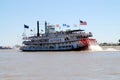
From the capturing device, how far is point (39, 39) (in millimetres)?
116812

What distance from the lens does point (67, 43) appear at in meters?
105

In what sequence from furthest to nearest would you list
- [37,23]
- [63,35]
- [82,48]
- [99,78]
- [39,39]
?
[37,23], [39,39], [63,35], [82,48], [99,78]

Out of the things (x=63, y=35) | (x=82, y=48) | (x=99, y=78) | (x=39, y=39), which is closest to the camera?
(x=99, y=78)

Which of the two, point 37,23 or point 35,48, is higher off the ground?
point 37,23

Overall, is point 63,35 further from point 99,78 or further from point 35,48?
point 99,78

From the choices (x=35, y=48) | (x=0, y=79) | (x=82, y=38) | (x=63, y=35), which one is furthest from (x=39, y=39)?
(x=0, y=79)

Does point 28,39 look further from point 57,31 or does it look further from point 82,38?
point 82,38

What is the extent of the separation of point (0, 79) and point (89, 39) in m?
76.1

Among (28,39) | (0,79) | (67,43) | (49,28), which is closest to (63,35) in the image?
Answer: (67,43)

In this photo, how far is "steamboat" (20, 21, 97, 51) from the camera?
10138 centimetres

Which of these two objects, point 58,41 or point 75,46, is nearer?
point 75,46

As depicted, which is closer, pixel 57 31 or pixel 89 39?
pixel 89 39

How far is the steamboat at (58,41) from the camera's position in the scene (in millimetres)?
101375

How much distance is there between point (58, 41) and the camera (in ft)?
355
